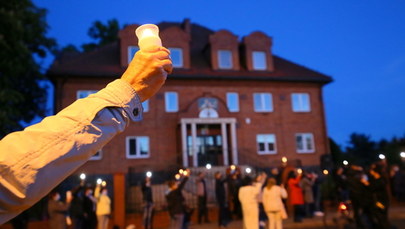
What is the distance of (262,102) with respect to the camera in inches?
1113

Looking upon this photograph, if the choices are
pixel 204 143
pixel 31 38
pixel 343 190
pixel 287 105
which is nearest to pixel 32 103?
pixel 31 38

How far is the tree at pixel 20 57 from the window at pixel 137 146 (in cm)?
663

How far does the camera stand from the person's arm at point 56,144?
1.07m

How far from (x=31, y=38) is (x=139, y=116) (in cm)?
2357

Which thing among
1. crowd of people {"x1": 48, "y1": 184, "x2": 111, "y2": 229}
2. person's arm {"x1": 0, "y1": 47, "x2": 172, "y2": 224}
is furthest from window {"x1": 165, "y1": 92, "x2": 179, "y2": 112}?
person's arm {"x1": 0, "y1": 47, "x2": 172, "y2": 224}

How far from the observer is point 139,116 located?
1.43 metres

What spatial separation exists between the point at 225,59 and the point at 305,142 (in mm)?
9090

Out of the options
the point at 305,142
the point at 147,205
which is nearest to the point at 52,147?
the point at 147,205

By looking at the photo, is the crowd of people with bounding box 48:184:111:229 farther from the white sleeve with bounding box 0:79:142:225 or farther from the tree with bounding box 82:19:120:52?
the tree with bounding box 82:19:120:52

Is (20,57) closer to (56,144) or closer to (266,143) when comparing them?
(266,143)

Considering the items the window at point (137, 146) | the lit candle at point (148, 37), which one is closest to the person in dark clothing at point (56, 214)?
the lit candle at point (148, 37)

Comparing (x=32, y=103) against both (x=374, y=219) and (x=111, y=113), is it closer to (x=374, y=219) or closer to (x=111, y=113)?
(x=374, y=219)

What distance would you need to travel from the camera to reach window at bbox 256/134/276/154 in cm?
2761

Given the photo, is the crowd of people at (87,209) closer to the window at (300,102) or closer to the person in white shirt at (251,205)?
the person in white shirt at (251,205)
